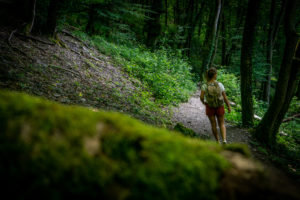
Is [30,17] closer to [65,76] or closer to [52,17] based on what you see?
[52,17]

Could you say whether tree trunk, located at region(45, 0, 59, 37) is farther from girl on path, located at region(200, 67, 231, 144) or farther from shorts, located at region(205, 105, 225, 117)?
shorts, located at region(205, 105, 225, 117)

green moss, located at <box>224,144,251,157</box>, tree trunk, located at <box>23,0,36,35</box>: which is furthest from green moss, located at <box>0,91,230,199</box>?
tree trunk, located at <box>23,0,36,35</box>

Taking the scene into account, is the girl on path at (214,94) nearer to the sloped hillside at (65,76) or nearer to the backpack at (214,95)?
the backpack at (214,95)

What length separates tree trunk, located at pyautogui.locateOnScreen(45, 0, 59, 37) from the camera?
253 inches

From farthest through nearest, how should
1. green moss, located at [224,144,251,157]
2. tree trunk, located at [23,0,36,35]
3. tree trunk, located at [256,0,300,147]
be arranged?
1. tree trunk, located at [23,0,36,35]
2. tree trunk, located at [256,0,300,147]
3. green moss, located at [224,144,251,157]

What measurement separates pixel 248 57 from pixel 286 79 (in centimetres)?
176

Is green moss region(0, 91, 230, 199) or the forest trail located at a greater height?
green moss region(0, 91, 230, 199)


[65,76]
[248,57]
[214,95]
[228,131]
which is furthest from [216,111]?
[65,76]

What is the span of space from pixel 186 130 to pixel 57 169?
3.87 metres

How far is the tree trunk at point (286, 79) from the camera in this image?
5.70m

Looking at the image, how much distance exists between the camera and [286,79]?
→ 580 centimetres

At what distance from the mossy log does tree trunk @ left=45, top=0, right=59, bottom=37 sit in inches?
271

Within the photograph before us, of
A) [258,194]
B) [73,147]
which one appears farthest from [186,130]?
[73,147]

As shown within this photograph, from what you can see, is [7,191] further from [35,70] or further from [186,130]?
[35,70]
